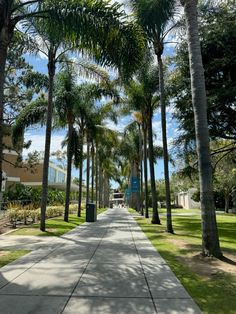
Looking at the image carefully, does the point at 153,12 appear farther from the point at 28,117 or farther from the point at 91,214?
the point at 91,214

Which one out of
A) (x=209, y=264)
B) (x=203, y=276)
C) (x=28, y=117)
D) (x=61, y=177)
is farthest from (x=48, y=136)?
(x=61, y=177)

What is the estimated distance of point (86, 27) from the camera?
33.5 ft

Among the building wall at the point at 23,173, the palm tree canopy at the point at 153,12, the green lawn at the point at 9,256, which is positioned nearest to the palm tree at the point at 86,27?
the green lawn at the point at 9,256

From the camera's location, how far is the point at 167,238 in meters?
14.5

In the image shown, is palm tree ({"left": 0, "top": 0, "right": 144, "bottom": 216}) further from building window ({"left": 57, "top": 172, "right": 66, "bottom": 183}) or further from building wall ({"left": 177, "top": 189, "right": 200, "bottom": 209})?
building window ({"left": 57, "top": 172, "right": 66, "bottom": 183})

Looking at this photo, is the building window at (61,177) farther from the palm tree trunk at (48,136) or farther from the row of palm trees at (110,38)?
the row of palm trees at (110,38)

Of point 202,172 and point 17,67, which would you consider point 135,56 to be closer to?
point 202,172

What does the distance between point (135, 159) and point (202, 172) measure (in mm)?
39797

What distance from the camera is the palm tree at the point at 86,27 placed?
9.77m

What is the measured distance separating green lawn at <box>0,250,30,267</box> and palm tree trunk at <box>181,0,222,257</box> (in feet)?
16.8

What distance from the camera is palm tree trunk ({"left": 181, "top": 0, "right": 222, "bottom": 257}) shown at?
9.61 metres

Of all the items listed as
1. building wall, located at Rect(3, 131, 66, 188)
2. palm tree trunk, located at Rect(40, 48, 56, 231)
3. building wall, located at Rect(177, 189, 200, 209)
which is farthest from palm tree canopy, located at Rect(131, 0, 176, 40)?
building wall, located at Rect(177, 189, 200, 209)

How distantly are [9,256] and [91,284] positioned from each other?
3.89m

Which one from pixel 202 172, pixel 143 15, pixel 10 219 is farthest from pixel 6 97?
pixel 202 172
